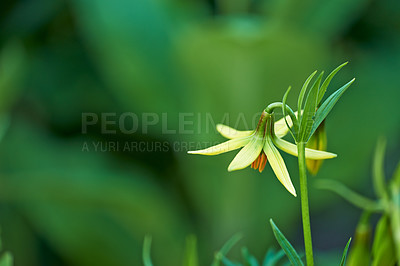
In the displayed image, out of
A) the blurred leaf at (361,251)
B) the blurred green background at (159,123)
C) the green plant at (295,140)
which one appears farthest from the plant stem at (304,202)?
the blurred green background at (159,123)

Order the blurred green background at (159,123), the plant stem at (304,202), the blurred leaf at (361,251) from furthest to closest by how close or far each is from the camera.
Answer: the blurred green background at (159,123) < the blurred leaf at (361,251) < the plant stem at (304,202)

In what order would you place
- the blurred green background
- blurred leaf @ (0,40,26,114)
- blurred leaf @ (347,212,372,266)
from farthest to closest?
the blurred green background < blurred leaf @ (0,40,26,114) < blurred leaf @ (347,212,372,266)

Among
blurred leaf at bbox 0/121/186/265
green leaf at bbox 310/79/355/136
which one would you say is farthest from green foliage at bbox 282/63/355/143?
blurred leaf at bbox 0/121/186/265

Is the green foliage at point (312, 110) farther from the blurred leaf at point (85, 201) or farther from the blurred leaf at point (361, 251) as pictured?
the blurred leaf at point (85, 201)

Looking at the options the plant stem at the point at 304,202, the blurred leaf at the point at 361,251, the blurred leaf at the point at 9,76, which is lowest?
the blurred leaf at the point at 361,251

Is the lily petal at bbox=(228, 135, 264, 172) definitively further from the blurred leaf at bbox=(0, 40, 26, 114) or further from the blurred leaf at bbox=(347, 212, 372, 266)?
the blurred leaf at bbox=(0, 40, 26, 114)

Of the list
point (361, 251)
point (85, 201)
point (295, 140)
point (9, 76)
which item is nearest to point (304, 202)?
point (295, 140)
